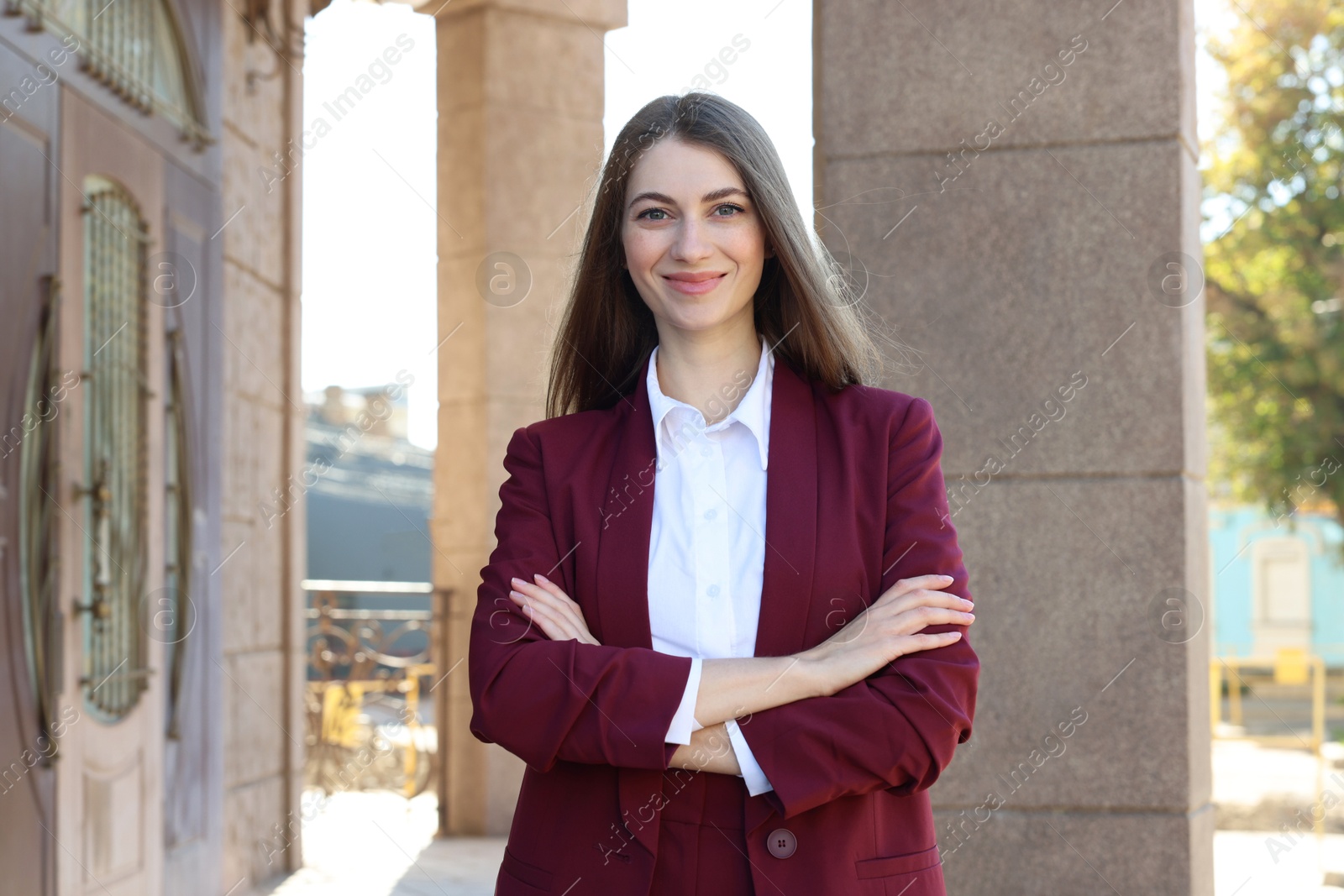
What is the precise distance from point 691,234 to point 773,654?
2.20 ft

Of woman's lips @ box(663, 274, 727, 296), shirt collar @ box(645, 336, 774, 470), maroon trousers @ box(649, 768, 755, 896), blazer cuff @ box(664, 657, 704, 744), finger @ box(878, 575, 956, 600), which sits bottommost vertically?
maroon trousers @ box(649, 768, 755, 896)

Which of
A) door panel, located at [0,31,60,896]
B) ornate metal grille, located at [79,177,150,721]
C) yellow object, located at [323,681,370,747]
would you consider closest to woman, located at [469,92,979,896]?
door panel, located at [0,31,60,896]

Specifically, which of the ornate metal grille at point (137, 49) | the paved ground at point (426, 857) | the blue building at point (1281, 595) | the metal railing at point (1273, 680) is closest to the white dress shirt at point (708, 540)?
the ornate metal grille at point (137, 49)

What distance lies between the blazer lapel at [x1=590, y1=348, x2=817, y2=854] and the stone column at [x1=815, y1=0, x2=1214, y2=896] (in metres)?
1.01

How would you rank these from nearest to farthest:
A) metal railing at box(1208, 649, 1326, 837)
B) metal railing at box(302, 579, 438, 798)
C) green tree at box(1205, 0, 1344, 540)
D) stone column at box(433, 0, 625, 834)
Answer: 1. stone column at box(433, 0, 625, 834)
2. metal railing at box(302, 579, 438, 798)
3. metal railing at box(1208, 649, 1326, 837)
4. green tree at box(1205, 0, 1344, 540)

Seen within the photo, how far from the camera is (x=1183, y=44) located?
3053 millimetres

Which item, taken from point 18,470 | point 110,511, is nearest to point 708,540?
point 18,470

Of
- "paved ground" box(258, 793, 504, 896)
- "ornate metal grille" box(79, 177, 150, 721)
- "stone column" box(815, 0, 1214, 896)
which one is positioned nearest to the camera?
"stone column" box(815, 0, 1214, 896)

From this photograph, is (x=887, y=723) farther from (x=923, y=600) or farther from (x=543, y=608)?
(x=543, y=608)

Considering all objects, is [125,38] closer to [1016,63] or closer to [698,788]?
[1016,63]

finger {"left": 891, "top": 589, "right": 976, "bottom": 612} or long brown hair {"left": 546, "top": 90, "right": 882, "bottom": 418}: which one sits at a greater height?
long brown hair {"left": 546, "top": 90, "right": 882, "bottom": 418}

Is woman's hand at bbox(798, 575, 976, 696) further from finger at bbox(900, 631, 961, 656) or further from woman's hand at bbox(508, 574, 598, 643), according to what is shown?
woman's hand at bbox(508, 574, 598, 643)

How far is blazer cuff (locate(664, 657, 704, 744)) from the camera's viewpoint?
5.99 feet

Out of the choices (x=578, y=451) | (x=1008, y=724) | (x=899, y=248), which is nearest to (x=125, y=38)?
(x=899, y=248)
